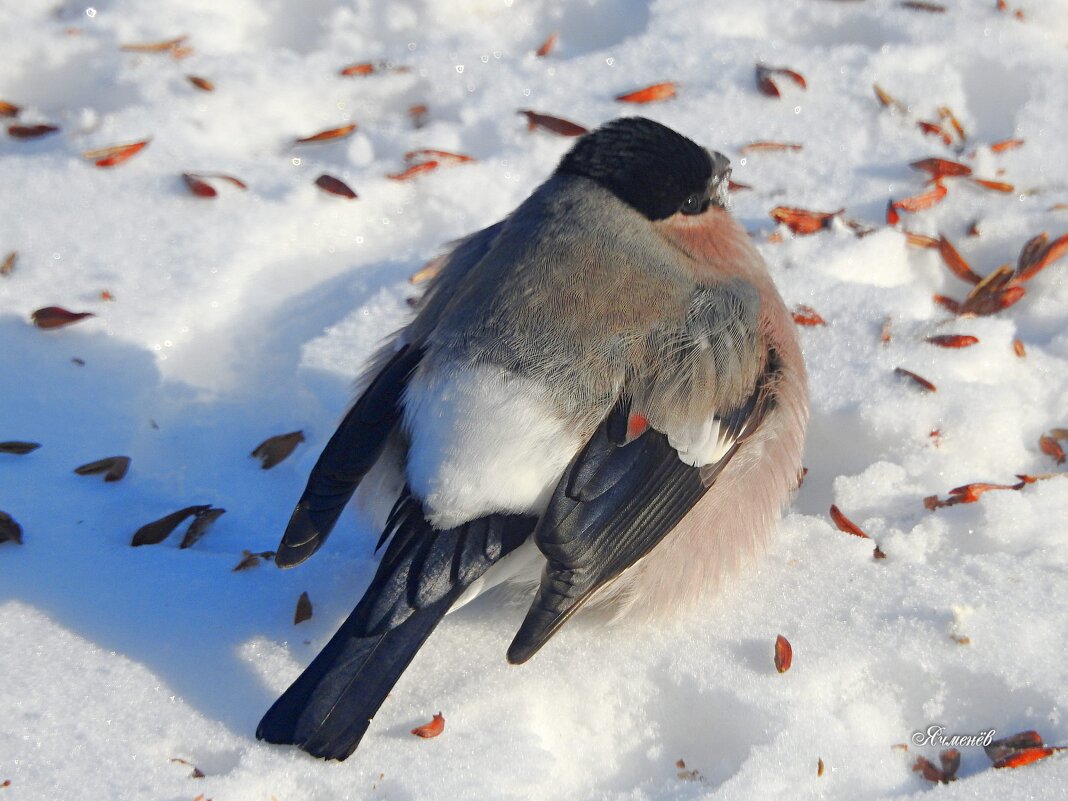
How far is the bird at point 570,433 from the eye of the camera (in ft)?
8.61

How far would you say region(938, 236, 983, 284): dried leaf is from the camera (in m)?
4.04

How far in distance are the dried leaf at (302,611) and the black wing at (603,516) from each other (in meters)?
0.57

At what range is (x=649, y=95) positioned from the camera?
466 cm

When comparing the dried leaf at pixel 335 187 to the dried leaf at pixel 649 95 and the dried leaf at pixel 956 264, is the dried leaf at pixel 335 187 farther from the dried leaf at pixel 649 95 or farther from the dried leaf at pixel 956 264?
the dried leaf at pixel 956 264

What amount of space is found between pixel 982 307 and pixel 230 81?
2.95m

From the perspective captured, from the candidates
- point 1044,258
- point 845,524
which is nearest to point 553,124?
point 1044,258

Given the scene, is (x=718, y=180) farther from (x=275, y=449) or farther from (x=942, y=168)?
(x=275, y=449)

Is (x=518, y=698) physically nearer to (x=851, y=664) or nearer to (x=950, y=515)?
(x=851, y=664)

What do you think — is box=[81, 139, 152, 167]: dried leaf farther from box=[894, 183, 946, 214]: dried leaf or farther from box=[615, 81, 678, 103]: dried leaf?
box=[894, 183, 946, 214]: dried leaf

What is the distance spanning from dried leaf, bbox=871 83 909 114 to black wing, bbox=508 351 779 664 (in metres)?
2.36

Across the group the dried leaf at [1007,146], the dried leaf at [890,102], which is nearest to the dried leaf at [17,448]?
the dried leaf at [890,102]

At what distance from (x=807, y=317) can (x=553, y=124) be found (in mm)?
1330

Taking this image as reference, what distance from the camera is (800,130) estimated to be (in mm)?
4570

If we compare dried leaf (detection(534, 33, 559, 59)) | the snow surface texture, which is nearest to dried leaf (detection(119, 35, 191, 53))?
the snow surface texture
